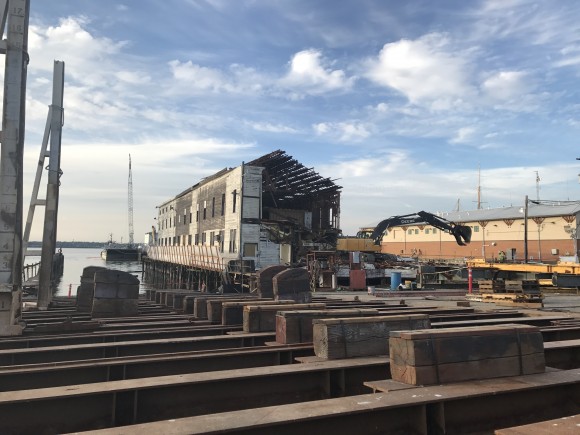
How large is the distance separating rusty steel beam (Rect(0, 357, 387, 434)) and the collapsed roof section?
32.0m

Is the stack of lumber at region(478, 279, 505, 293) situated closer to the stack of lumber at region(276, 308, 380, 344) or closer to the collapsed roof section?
the stack of lumber at region(276, 308, 380, 344)

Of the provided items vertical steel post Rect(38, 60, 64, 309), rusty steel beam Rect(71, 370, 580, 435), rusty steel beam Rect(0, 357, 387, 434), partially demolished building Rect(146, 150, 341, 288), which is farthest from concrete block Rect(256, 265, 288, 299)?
partially demolished building Rect(146, 150, 341, 288)

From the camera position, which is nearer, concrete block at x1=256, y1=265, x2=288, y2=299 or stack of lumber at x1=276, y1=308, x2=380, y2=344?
stack of lumber at x1=276, y1=308, x2=380, y2=344

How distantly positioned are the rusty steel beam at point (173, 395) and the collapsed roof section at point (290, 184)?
32013 millimetres

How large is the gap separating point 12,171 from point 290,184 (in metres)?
32.3

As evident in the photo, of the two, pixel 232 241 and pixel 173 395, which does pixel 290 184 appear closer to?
pixel 232 241

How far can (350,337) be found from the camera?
651cm

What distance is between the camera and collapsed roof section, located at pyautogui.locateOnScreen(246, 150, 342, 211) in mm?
38656

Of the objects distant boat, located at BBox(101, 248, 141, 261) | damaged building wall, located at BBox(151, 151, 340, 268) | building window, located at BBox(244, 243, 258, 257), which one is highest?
damaged building wall, located at BBox(151, 151, 340, 268)

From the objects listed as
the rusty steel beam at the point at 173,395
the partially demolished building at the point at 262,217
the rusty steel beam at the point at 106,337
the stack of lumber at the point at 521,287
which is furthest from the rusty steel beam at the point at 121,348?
the partially demolished building at the point at 262,217

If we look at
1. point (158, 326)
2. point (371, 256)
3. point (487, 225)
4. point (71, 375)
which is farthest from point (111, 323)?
point (487, 225)

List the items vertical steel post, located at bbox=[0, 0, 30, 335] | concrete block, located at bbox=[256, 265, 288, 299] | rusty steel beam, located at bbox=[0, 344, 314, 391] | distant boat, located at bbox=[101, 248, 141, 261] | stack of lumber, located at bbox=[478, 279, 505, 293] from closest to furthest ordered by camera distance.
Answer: rusty steel beam, located at bbox=[0, 344, 314, 391], vertical steel post, located at bbox=[0, 0, 30, 335], concrete block, located at bbox=[256, 265, 288, 299], stack of lumber, located at bbox=[478, 279, 505, 293], distant boat, located at bbox=[101, 248, 141, 261]

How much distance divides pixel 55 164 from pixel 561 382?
15.7 meters

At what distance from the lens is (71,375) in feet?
19.5
